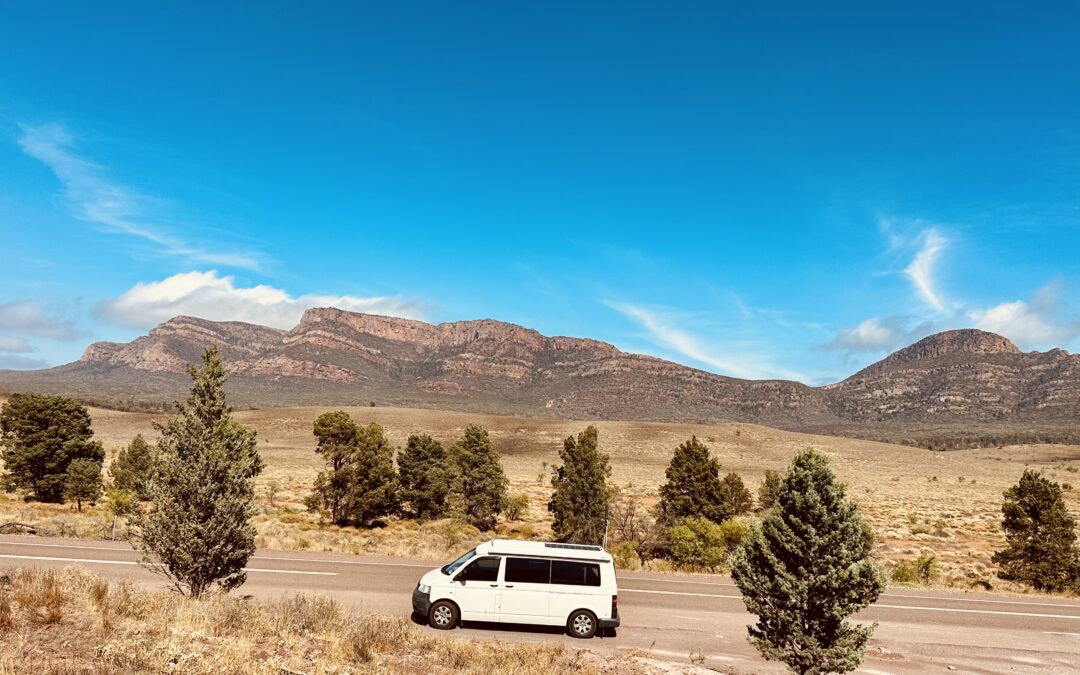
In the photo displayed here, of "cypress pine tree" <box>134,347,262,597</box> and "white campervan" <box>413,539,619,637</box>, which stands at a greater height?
"cypress pine tree" <box>134,347,262,597</box>

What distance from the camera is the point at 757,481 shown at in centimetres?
7844

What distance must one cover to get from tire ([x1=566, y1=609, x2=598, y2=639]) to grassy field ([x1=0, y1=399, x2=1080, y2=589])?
38.4 feet

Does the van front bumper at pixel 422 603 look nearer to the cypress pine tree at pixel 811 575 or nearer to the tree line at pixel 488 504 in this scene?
the tree line at pixel 488 504

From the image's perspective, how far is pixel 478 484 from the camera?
1558 inches

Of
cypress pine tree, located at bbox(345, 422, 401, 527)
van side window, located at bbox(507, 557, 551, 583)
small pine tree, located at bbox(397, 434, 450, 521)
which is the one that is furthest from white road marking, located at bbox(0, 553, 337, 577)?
small pine tree, located at bbox(397, 434, 450, 521)

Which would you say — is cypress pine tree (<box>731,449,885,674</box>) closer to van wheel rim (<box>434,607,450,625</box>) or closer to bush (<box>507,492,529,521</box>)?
van wheel rim (<box>434,607,450,625</box>)

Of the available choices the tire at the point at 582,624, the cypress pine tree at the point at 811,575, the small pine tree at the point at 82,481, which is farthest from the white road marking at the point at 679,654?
the small pine tree at the point at 82,481

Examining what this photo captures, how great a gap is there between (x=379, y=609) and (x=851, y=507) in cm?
1213

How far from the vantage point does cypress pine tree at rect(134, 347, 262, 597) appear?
13.0 metres

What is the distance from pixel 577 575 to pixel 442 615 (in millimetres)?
3324

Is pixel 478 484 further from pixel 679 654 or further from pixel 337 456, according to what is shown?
pixel 679 654

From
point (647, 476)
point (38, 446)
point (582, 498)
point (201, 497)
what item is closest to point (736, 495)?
point (582, 498)

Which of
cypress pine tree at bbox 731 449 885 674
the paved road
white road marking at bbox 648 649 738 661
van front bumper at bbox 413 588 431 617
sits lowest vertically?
the paved road

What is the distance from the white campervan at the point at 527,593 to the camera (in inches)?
564
